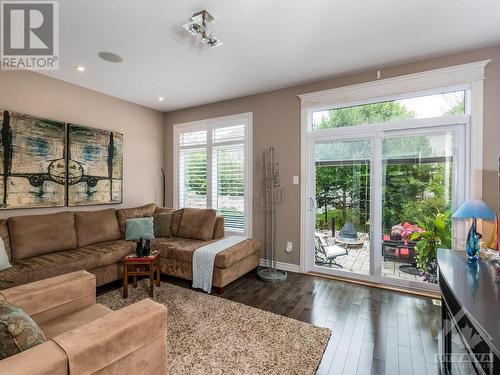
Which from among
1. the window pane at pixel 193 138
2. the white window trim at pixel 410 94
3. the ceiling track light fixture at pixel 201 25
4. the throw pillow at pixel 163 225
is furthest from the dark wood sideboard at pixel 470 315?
the window pane at pixel 193 138

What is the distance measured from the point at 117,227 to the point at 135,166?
4.21 ft

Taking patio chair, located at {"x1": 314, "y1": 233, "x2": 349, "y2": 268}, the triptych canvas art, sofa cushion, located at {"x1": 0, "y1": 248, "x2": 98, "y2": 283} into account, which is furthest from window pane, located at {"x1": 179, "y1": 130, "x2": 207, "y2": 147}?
patio chair, located at {"x1": 314, "y1": 233, "x2": 349, "y2": 268}

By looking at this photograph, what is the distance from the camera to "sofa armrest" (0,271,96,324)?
4.97 ft

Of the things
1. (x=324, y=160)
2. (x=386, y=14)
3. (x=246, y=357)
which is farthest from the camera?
(x=324, y=160)

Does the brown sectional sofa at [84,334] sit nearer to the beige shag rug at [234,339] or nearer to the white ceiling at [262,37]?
the beige shag rug at [234,339]

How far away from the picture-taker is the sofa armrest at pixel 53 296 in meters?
1.52

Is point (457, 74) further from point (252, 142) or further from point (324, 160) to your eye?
point (252, 142)

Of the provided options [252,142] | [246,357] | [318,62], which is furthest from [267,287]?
[318,62]

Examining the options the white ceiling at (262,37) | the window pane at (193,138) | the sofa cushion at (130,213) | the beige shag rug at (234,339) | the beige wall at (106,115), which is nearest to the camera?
the beige shag rug at (234,339)

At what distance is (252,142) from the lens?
411cm

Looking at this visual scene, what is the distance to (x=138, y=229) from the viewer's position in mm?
3771

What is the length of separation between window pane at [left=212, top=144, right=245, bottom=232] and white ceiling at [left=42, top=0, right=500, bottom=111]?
47.8 inches

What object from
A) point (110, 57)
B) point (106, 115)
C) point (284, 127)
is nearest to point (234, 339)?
point (284, 127)

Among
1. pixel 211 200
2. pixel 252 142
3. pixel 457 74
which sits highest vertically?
pixel 457 74
